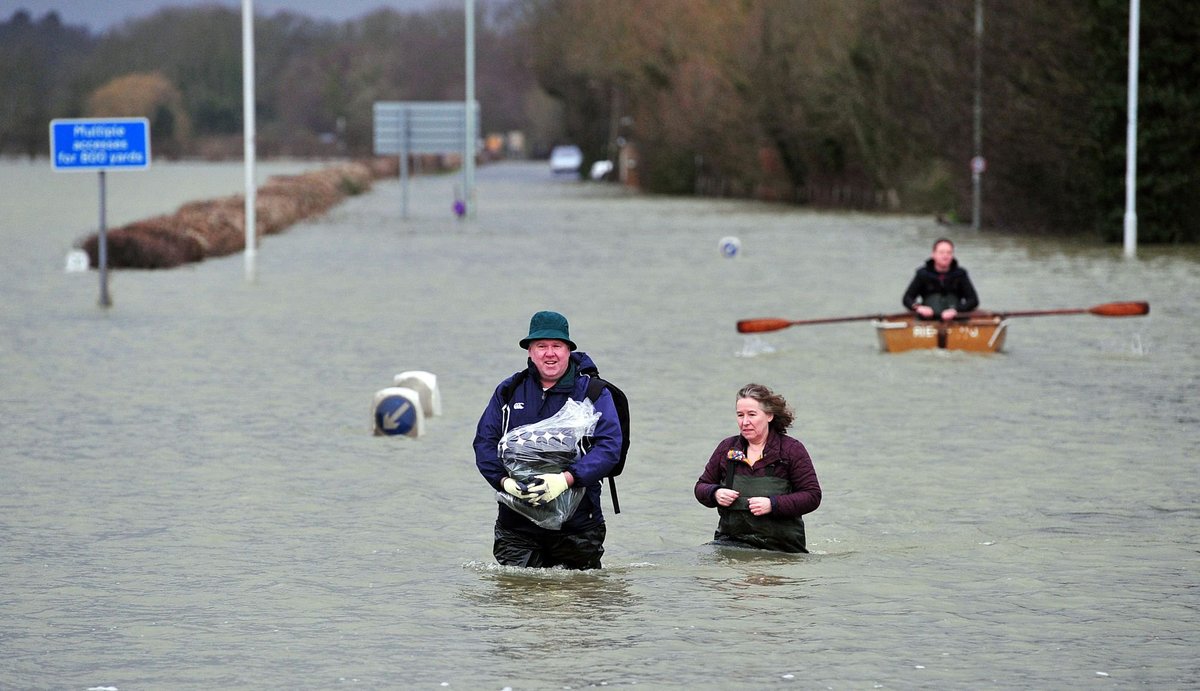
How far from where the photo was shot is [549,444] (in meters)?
8.91

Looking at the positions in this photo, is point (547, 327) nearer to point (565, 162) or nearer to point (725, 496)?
point (725, 496)

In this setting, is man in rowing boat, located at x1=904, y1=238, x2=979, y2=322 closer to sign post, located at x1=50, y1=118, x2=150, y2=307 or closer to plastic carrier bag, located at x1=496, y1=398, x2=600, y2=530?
sign post, located at x1=50, y1=118, x2=150, y2=307

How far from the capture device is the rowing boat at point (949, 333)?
1967 centimetres

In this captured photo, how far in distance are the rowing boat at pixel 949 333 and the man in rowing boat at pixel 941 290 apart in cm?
14

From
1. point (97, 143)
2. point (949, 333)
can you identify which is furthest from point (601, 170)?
point (949, 333)

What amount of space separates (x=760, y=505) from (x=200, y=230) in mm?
31842

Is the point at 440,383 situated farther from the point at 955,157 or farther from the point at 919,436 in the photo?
the point at 955,157

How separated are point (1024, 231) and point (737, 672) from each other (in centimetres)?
4251

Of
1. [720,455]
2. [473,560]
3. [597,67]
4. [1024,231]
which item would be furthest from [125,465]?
[597,67]

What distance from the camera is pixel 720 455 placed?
983cm

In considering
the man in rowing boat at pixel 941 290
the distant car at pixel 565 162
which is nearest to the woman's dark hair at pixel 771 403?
the man in rowing boat at pixel 941 290

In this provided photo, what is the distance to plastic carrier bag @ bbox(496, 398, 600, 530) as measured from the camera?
29.2ft

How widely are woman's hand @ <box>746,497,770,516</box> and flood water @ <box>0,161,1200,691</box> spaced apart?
0.33 meters

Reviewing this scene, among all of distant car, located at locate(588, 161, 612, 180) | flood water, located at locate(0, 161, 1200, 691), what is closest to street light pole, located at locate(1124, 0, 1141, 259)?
flood water, located at locate(0, 161, 1200, 691)
